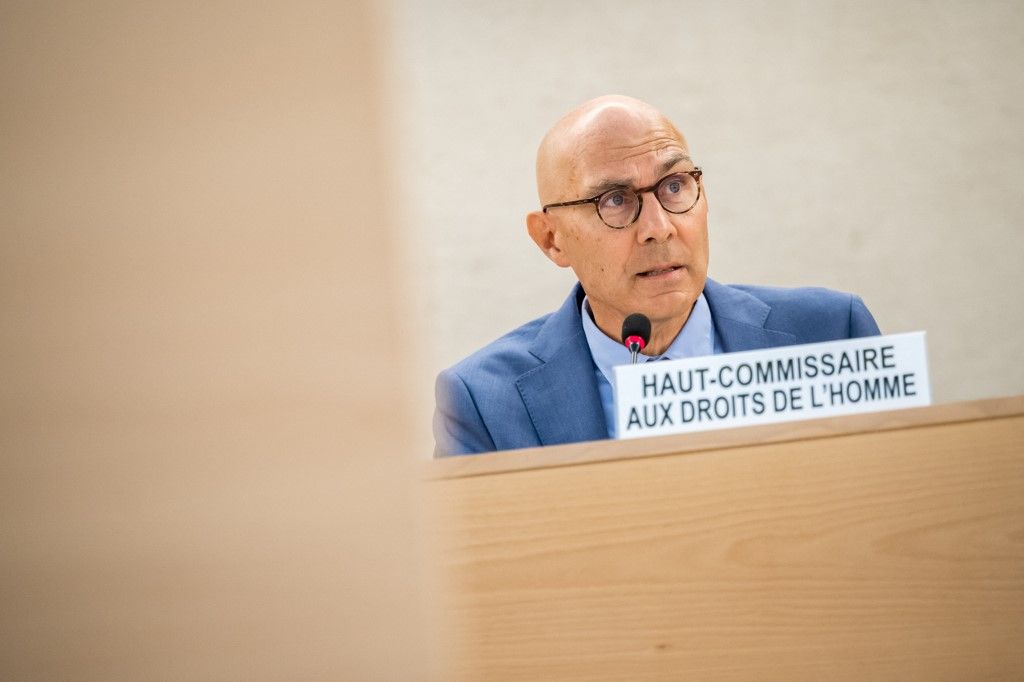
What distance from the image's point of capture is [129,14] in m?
0.20

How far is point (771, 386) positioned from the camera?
0.76 m

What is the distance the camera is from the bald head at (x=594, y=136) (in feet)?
5.44

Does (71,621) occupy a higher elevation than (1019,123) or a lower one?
lower

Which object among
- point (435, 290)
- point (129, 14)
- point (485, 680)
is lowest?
point (485, 680)

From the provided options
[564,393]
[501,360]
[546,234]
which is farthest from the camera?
[546,234]

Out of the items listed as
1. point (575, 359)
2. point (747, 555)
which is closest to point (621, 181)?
point (575, 359)

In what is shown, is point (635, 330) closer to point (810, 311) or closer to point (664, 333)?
point (664, 333)

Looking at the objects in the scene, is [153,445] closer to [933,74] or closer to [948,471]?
[948,471]

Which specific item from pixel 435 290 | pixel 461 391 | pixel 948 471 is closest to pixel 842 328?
pixel 461 391

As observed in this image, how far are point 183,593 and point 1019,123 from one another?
132 inches

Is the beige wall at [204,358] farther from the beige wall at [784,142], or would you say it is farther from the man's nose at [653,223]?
the beige wall at [784,142]

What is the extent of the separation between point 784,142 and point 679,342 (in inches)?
61.6

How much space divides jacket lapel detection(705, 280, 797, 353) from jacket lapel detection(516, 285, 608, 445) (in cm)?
25

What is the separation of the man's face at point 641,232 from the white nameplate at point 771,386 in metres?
0.84
